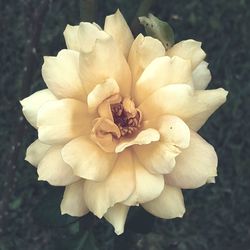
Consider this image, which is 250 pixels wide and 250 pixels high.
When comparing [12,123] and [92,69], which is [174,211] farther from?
[12,123]

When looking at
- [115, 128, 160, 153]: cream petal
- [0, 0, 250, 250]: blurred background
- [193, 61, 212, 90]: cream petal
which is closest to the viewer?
[115, 128, 160, 153]: cream petal

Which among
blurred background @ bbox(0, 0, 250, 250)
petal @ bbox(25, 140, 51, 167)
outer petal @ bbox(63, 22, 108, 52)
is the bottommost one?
blurred background @ bbox(0, 0, 250, 250)

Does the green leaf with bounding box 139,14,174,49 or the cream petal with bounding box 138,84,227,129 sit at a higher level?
the green leaf with bounding box 139,14,174,49

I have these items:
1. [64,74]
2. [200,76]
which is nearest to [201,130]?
[200,76]

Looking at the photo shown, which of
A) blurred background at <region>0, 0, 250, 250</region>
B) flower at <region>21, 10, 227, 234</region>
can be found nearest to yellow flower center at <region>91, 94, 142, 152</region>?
flower at <region>21, 10, 227, 234</region>

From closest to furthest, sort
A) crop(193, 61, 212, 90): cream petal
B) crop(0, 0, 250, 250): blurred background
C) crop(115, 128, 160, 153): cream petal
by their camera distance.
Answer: crop(115, 128, 160, 153): cream petal, crop(193, 61, 212, 90): cream petal, crop(0, 0, 250, 250): blurred background

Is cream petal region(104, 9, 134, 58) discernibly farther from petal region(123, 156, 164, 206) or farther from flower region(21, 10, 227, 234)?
petal region(123, 156, 164, 206)

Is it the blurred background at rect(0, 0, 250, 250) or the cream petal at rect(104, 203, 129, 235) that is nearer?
the cream petal at rect(104, 203, 129, 235)

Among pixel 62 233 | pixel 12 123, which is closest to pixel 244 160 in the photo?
pixel 62 233
